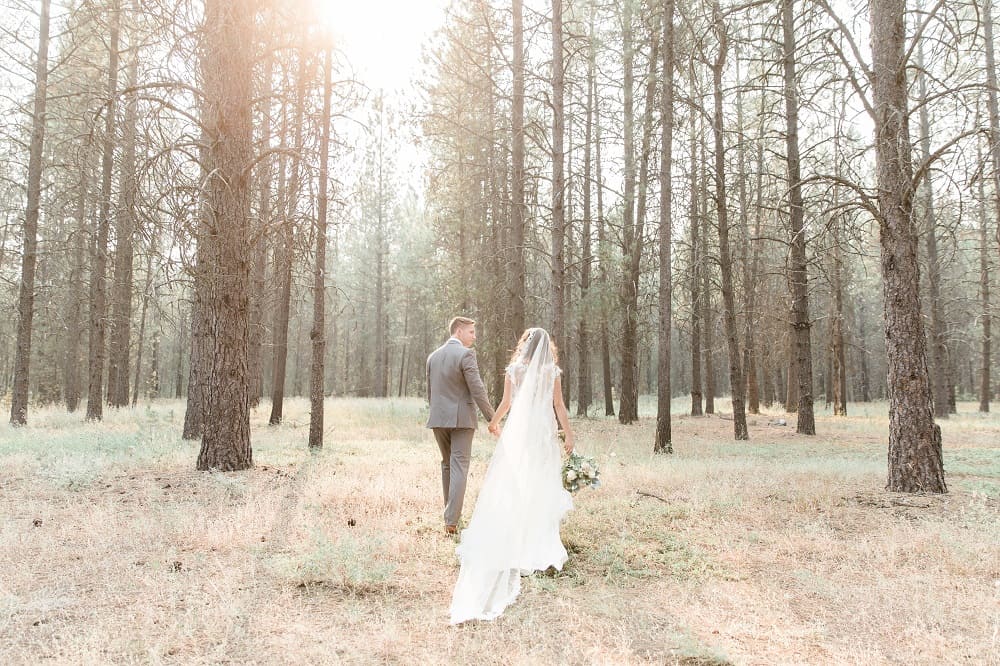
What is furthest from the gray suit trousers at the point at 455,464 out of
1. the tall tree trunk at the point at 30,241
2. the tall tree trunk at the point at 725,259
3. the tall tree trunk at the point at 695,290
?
the tall tree trunk at the point at 30,241

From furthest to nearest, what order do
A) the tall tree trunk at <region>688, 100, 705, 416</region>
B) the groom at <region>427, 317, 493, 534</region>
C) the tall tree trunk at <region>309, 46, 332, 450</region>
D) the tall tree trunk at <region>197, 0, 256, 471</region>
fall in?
the tall tree trunk at <region>688, 100, 705, 416</region>, the tall tree trunk at <region>309, 46, 332, 450</region>, the tall tree trunk at <region>197, 0, 256, 471</region>, the groom at <region>427, 317, 493, 534</region>

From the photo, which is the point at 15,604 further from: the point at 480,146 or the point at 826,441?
the point at 480,146

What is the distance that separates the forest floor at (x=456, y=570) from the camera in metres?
3.90

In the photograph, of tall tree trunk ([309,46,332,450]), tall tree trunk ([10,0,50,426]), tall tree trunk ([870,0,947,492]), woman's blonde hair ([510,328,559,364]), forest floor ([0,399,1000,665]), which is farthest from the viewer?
tall tree trunk ([10,0,50,426])

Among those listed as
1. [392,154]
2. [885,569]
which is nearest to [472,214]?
[392,154]

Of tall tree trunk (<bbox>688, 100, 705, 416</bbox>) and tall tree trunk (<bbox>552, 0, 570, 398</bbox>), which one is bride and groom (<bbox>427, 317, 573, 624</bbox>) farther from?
tall tree trunk (<bbox>688, 100, 705, 416</bbox>)

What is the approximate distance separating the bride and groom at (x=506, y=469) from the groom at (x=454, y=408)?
1 cm

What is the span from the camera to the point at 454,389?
6.54m

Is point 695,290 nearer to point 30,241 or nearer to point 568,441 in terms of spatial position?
point 568,441

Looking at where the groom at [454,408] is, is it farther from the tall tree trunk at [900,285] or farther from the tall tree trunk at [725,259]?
the tall tree trunk at [725,259]

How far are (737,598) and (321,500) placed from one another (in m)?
5.00

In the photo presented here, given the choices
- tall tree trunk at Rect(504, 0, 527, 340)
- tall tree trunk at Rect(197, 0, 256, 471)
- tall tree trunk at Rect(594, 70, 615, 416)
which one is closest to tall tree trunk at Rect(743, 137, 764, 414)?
tall tree trunk at Rect(594, 70, 615, 416)

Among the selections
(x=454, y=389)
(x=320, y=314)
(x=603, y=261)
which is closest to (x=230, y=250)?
(x=320, y=314)

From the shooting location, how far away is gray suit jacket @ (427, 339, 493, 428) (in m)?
6.43
